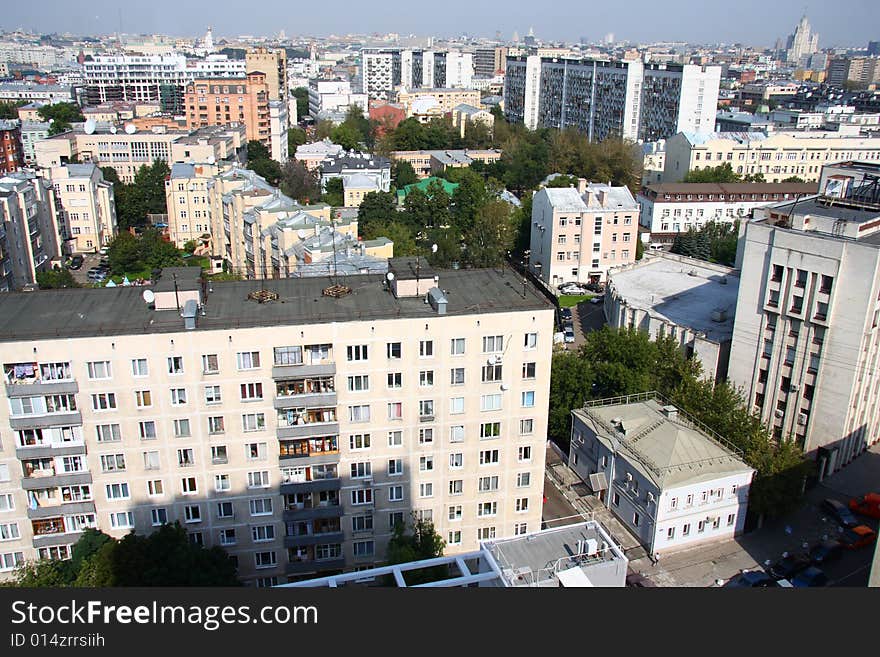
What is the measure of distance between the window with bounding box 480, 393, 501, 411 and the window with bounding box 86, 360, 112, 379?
19.3 ft

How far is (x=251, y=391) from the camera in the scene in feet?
38.3

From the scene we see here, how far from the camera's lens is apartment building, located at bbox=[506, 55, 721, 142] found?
49.7 metres

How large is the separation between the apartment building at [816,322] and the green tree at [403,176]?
32.0m

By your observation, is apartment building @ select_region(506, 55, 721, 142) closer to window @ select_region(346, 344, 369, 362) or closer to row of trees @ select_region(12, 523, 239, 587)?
window @ select_region(346, 344, 369, 362)

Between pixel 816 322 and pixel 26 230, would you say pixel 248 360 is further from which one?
pixel 26 230

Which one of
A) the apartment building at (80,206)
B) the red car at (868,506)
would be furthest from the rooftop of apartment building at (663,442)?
the apartment building at (80,206)

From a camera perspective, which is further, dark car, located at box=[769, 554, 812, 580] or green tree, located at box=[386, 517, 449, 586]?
dark car, located at box=[769, 554, 812, 580]

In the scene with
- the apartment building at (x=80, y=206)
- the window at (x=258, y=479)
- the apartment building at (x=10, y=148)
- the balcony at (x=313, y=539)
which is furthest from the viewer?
the apartment building at (x=10, y=148)

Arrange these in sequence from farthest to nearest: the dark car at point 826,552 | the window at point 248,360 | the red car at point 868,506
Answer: the red car at point 868,506, the dark car at point 826,552, the window at point 248,360

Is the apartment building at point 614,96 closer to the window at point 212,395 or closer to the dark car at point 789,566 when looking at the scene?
the dark car at point 789,566

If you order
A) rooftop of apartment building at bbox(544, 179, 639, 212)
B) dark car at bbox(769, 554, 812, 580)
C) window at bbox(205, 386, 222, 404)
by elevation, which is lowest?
dark car at bbox(769, 554, 812, 580)

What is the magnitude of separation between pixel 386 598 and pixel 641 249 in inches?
1236

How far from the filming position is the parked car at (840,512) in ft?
50.5

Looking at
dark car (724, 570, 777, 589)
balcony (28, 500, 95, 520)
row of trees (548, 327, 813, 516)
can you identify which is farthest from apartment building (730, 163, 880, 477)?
balcony (28, 500, 95, 520)
